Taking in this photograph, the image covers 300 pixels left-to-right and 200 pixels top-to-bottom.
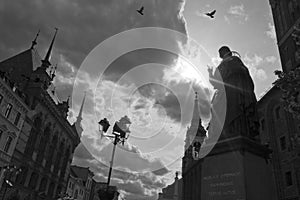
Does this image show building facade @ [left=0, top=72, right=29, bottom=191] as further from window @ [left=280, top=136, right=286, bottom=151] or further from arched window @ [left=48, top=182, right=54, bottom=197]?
window @ [left=280, top=136, right=286, bottom=151]

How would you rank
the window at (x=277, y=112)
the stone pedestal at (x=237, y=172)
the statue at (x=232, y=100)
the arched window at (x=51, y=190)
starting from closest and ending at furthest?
the stone pedestal at (x=237, y=172) < the statue at (x=232, y=100) < the window at (x=277, y=112) < the arched window at (x=51, y=190)

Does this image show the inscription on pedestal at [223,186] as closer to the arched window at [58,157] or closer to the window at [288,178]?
the window at [288,178]

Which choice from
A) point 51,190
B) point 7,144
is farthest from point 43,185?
point 7,144

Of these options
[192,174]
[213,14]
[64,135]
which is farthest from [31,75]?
[192,174]

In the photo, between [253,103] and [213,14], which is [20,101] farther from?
[253,103]

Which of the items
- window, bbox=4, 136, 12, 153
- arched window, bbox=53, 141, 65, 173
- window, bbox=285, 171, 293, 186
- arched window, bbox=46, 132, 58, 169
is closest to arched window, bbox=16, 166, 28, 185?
window, bbox=4, 136, 12, 153

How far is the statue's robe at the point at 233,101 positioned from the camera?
7883 millimetres

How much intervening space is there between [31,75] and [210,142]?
121ft

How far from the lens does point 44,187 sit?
126 ft

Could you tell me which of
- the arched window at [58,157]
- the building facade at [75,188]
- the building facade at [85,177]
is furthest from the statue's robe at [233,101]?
the building facade at [85,177]

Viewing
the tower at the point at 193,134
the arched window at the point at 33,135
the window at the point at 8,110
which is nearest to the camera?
the window at the point at 8,110

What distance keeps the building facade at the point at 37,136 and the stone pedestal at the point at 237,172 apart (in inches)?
1059

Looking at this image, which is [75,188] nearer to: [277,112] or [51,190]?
[51,190]

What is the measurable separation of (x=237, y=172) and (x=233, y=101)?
2713 mm
